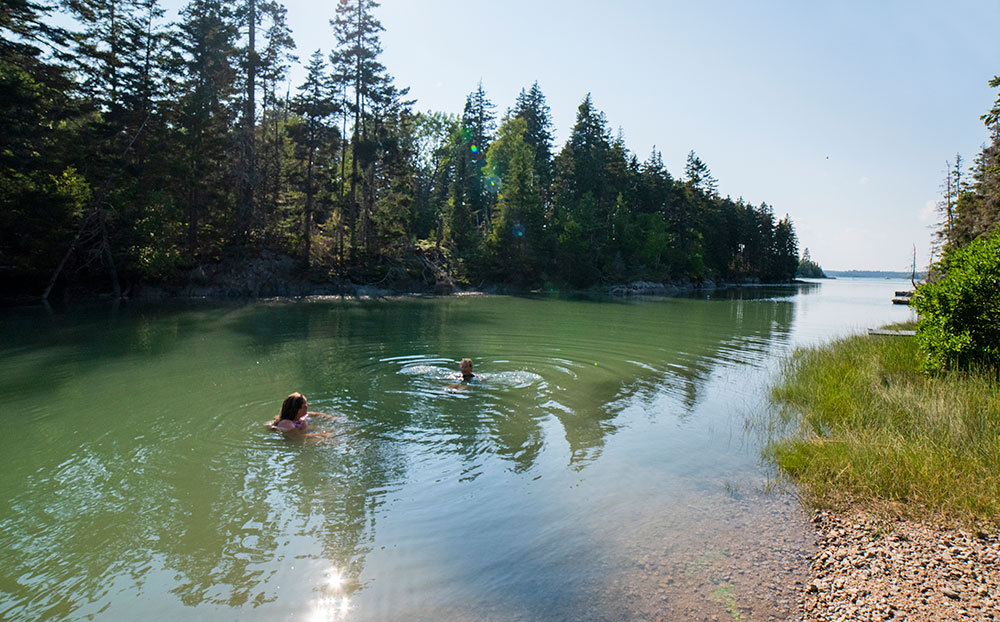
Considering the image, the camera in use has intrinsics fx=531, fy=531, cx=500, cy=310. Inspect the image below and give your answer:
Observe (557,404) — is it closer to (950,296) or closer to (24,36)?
(950,296)

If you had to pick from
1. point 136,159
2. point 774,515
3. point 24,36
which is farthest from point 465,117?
point 774,515

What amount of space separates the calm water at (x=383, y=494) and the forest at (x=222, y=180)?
22.3m

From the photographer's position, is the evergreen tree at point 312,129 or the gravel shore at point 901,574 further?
the evergreen tree at point 312,129

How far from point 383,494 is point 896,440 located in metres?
7.87

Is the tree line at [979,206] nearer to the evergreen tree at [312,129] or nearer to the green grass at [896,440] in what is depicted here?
the green grass at [896,440]

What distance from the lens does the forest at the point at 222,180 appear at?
32.0m

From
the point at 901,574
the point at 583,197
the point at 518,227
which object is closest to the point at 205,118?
the point at 518,227

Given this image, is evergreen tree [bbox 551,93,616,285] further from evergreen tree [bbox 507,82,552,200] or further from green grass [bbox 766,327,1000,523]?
green grass [bbox 766,327,1000,523]

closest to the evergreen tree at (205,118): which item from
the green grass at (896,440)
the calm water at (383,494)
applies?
the calm water at (383,494)

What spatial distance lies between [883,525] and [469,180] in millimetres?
75457

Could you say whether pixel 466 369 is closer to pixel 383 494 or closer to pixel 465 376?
pixel 465 376

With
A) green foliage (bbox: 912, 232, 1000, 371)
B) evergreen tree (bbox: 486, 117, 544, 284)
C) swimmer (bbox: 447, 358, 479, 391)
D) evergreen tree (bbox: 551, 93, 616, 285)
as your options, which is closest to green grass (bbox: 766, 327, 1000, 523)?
green foliage (bbox: 912, 232, 1000, 371)

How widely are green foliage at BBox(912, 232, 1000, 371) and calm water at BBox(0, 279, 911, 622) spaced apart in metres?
3.92

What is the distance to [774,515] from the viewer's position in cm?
710
